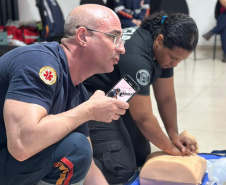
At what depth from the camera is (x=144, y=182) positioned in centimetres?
212

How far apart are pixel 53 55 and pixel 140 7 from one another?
461cm

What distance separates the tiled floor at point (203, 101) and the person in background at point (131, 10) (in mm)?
877

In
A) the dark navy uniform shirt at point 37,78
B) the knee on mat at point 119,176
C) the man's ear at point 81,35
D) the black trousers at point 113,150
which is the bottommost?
the knee on mat at point 119,176

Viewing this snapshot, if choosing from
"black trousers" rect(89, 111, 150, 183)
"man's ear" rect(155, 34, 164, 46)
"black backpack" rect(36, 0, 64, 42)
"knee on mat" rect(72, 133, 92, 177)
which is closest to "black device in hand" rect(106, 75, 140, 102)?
"knee on mat" rect(72, 133, 92, 177)

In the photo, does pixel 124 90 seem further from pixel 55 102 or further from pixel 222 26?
pixel 222 26

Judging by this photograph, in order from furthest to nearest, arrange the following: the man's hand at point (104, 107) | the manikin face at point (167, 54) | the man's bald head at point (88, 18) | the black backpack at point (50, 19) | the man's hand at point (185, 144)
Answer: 1. the black backpack at point (50, 19)
2. the man's hand at point (185, 144)
3. the manikin face at point (167, 54)
4. the man's bald head at point (88, 18)
5. the man's hand at point (104, 107)

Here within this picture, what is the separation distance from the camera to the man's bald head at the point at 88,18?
58.4 inches

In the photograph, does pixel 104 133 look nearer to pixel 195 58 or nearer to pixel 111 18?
pixel 111 18

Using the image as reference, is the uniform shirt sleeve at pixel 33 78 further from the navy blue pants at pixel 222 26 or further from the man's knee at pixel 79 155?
the navy blue pants at pixel 222 26

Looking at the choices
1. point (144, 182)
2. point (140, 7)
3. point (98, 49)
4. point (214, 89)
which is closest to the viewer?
point (98, 49)

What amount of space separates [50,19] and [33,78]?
399cm

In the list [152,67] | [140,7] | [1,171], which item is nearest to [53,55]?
[1,171]

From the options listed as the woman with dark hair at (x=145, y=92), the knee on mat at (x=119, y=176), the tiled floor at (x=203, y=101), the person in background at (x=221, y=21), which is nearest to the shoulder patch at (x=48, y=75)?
the woman with dark hair at (x=145, y=92)

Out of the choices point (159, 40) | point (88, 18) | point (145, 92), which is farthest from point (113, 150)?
point (88, 18)
